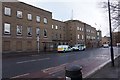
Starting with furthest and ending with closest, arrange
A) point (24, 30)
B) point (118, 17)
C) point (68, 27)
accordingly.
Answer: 1. point (68, 27)
2. point (24, 30)
3. point (118, 17)

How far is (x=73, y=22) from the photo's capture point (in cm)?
8206

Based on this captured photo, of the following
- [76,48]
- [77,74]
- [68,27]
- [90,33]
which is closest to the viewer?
[77,74]

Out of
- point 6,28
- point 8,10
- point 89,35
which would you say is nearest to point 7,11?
point 8,10

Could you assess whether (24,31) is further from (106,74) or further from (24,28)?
(106,74)

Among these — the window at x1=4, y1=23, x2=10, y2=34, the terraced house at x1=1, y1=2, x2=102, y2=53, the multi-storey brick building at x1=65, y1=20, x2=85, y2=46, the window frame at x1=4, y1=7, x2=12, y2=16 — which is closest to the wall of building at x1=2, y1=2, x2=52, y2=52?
the terraced house at x1=1, y1=2, x2=102, y2=53

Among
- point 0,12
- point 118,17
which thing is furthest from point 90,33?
point 118,17

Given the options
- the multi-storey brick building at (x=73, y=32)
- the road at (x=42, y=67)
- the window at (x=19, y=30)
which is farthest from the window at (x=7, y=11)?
the multi-storey brick building at (x=73, y=32)

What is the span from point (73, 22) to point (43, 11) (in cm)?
→ 3207

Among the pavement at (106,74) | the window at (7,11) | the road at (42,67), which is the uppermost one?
the window at (7,11)

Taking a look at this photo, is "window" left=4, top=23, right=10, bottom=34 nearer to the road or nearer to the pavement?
the road

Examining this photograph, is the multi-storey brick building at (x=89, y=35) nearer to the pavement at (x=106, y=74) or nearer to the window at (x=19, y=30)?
the window at (x=19, y=30)

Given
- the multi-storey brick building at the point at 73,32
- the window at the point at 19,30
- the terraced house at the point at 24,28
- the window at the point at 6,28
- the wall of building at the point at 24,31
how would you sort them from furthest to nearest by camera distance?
the multi-storey brick building at the point at 73,32, the window at the point at 19,30, the wall of building at the point at 24,31, the terraced house at the point at 24,28, the window at the point at 6,28

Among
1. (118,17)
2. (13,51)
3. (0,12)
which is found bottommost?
(13,51)

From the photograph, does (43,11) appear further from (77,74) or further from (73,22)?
(77,74)
